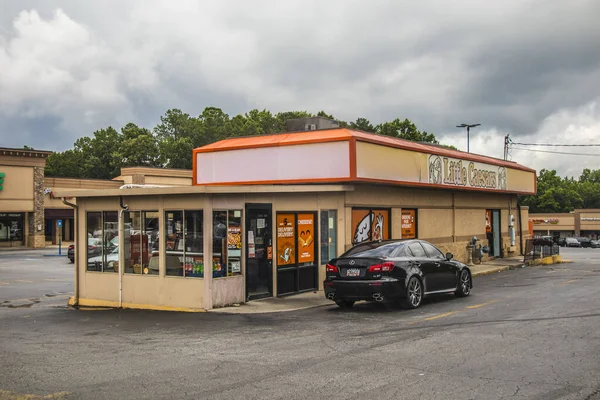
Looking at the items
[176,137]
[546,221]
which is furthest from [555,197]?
[176,137]

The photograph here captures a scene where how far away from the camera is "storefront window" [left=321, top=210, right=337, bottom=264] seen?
17278mm

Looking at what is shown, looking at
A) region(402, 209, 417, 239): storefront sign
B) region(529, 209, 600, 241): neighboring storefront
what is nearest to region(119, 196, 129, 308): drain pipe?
region(402, 209, 417, 239): storefront sign

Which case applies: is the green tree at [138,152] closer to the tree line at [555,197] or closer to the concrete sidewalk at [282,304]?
the tree line at [555,197]

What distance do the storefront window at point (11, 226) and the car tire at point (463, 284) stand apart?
4711 cm

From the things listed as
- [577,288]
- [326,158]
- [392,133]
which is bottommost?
[577,288]

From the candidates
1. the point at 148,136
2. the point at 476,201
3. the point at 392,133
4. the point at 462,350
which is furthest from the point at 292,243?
the point at 148,136

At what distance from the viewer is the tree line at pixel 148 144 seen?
8806 centimetres

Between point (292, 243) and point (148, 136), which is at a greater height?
point (148, 136)

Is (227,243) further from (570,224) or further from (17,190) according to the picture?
(570,224)

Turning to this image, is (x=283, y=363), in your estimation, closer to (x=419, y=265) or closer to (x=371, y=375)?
(x=371, y=375)

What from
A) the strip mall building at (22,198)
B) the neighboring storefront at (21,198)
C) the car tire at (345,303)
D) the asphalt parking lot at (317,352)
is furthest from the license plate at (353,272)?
the neighboring storefront at (21,198)

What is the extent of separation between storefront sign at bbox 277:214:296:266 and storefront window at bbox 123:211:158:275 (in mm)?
3029

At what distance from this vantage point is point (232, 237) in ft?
46.7

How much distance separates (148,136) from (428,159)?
7522 centimetres
